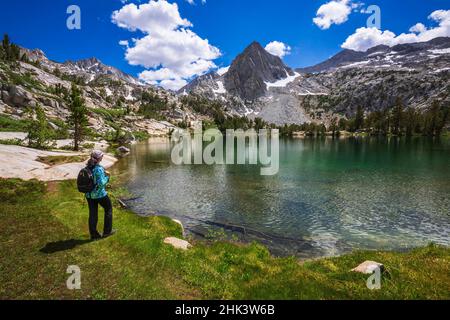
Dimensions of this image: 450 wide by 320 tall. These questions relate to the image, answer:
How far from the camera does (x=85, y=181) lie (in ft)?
48.3

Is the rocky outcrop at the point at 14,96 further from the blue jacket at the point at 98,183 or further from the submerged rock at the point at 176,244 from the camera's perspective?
the submerged rock at the point at 176,244

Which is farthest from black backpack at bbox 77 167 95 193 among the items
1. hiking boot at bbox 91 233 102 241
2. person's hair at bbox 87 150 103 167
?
hiking boot at bbox 91 233 102 241

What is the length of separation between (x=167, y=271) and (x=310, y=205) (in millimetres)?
25962

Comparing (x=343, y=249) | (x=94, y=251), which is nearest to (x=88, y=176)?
(x=94, y=251)

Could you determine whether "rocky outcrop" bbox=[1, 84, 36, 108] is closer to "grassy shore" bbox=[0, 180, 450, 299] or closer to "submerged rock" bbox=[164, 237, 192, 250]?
"grassy shore" bbox=[0, 180, 450, 299]

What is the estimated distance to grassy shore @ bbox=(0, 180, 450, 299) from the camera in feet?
35.9

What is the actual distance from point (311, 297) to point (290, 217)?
1987 cm

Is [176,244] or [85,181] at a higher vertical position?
[85,181]

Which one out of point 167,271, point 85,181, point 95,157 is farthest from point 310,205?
point 85,181

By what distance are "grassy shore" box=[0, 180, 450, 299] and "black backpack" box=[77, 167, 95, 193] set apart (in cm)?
325

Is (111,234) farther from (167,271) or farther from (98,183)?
(167,271)

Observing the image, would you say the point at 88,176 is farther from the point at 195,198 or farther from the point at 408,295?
the point at 195,198

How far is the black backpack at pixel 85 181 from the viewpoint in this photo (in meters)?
14.6

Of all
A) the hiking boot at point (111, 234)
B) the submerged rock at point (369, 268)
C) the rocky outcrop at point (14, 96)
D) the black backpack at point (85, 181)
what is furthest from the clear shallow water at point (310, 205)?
the rocky outcrop at point (14, 96)
